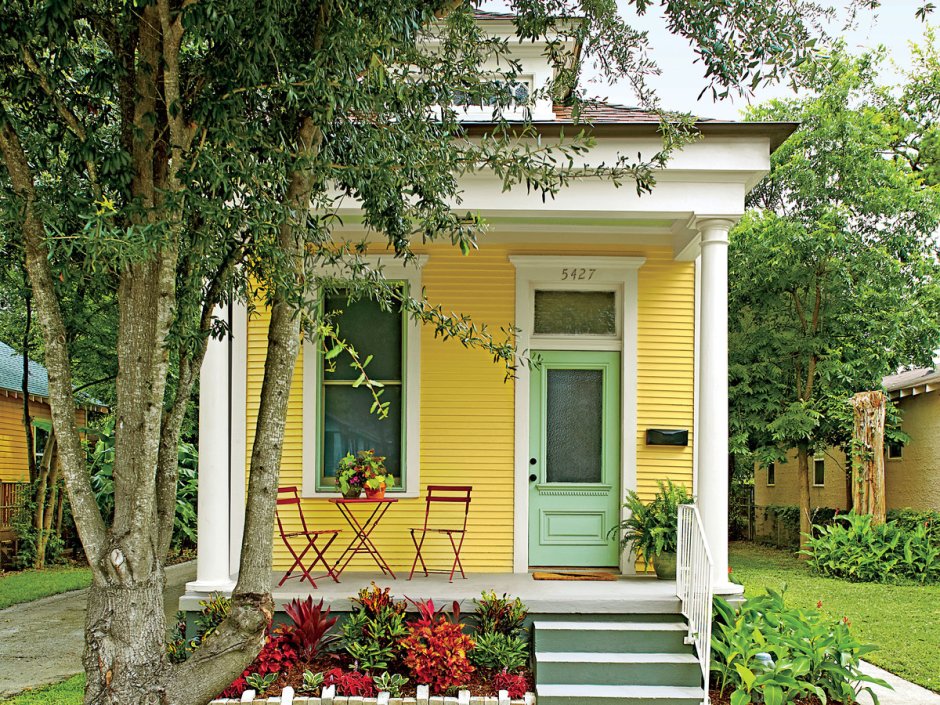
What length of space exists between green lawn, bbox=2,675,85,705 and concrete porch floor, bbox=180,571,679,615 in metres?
0.93

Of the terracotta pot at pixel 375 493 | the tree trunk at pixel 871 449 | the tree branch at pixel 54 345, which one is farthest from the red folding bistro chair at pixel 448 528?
the tree trunk at pixel 871 449

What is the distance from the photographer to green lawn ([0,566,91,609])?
→ 1110cm

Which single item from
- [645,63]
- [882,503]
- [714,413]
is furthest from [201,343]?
[882,503]

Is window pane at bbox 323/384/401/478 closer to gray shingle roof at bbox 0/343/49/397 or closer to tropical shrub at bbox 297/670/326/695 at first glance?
tropical shrub at bbox 297/670/326/695

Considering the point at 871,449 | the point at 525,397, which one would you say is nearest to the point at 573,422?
the point at 525,397

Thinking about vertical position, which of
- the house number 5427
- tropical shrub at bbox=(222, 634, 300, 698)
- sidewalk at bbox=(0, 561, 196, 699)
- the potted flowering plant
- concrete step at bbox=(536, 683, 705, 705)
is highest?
the house number 5427

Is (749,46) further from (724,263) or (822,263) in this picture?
(822,263)

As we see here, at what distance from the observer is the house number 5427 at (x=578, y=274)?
8.09 m

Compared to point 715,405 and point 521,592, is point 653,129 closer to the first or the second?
point 715,405

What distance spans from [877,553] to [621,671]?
765 centimetres

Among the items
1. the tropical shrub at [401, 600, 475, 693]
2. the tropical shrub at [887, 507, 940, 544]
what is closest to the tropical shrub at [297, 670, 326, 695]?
the tropical shrub at [401, 600, 475, 693]

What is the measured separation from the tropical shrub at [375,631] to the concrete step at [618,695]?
1.04 metres

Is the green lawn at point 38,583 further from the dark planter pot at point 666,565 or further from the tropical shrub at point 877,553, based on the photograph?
the tropical shrub at point 877,553

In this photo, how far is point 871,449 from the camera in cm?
1348
